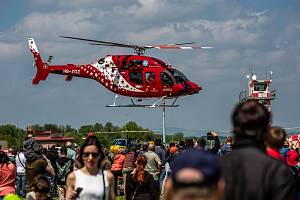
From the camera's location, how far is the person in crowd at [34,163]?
1185cm

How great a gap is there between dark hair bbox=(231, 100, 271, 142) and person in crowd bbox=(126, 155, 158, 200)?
24.1 ft

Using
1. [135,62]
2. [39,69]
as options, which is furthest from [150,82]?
[39,69]

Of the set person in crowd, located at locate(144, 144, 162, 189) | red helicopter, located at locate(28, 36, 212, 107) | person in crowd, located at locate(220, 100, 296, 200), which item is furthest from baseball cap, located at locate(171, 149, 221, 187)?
red helicopter, located at locate(28, 36, 212, 107)

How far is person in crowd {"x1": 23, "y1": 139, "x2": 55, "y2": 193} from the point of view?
38.9 feet

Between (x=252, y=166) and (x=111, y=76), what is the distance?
38.6m

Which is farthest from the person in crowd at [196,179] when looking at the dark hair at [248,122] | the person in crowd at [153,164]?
the person in crowd at [153,164]

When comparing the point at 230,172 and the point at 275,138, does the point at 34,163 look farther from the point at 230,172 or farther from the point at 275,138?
the point at 230,172

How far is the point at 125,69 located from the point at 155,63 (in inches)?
81.9

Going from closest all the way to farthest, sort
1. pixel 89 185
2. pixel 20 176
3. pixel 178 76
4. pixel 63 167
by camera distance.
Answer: pixel 89 185 < pixel 63 167 < pixel 20 176 < pixel 178 76

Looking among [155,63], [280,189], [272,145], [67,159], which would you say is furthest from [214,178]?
[155,63]

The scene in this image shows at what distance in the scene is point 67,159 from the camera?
19.6m

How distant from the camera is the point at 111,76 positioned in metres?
42.9

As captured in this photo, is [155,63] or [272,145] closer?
[272,145]

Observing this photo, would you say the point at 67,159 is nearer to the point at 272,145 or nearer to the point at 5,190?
the point at 5,190
